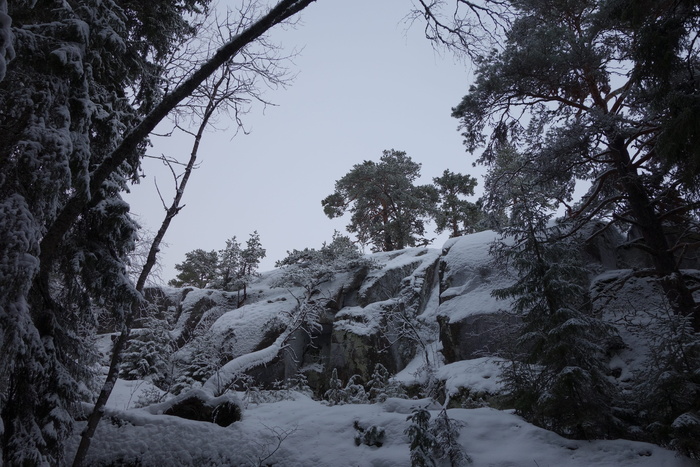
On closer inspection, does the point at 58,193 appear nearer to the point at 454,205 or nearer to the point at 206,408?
the point at 206,408

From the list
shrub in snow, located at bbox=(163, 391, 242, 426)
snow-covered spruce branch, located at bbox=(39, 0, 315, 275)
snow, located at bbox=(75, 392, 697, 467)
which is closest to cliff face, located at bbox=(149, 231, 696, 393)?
snow, located at bbox=(75, 392, 697, 467)

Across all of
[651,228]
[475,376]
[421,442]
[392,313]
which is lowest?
[421,442]

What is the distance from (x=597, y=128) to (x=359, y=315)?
12.2m

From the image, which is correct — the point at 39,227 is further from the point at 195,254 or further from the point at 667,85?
the point at 195,254

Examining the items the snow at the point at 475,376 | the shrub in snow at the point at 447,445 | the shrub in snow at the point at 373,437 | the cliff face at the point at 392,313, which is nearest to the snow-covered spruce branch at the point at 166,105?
the shrub in snow at the point at 373,437

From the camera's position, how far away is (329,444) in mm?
6258

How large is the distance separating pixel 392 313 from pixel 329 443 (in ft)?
23.5

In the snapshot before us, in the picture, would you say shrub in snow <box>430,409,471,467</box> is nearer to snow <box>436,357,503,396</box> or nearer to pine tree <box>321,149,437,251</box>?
snow <box>436,357,503,396</box>

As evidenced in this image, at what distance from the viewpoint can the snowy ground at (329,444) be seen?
17.7ft

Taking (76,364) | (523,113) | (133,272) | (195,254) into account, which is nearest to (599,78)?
(523,113)

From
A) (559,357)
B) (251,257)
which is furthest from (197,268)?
(559,357)

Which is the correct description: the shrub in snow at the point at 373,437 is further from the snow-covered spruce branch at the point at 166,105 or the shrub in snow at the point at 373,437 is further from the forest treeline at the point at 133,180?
the snow-covered spruce branch at the point at 166,105

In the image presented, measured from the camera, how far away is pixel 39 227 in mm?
4016

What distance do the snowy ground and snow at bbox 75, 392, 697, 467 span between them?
1 cm
